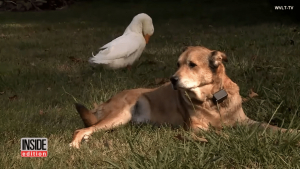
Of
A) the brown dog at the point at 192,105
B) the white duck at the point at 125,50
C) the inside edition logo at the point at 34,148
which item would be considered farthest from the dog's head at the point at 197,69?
the white duck at the point at 125,50

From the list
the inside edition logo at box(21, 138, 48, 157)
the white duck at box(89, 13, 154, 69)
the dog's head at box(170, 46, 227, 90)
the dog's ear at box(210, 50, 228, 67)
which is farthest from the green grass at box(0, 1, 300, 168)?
the dog's ear at box(210, 50, 228, 67)

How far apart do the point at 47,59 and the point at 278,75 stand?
14.5 feet

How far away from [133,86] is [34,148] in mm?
2316

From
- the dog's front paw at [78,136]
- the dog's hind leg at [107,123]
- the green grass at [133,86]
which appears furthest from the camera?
the dog's hind leg at [107,123]

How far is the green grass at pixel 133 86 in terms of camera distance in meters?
2.88

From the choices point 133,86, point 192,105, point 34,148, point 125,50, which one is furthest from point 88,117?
point 125,50

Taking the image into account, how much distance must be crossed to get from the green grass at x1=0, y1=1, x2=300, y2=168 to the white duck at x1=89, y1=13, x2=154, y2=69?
176 millimetres

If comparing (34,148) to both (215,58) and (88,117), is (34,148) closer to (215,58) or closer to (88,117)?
(88,117)

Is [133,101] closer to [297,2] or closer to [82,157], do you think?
[82,157]

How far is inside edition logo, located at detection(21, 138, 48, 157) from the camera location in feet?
10.3

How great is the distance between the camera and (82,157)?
3111mm

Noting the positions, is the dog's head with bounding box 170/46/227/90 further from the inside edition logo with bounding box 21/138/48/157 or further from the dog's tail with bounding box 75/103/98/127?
the inside edition logo with bounding box 21/138/48/157

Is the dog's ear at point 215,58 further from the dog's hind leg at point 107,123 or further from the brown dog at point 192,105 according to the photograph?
the dog's hind leg at point 107,123

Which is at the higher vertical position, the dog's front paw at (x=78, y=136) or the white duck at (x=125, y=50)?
the dog's front paw at (x=78, y=136)
